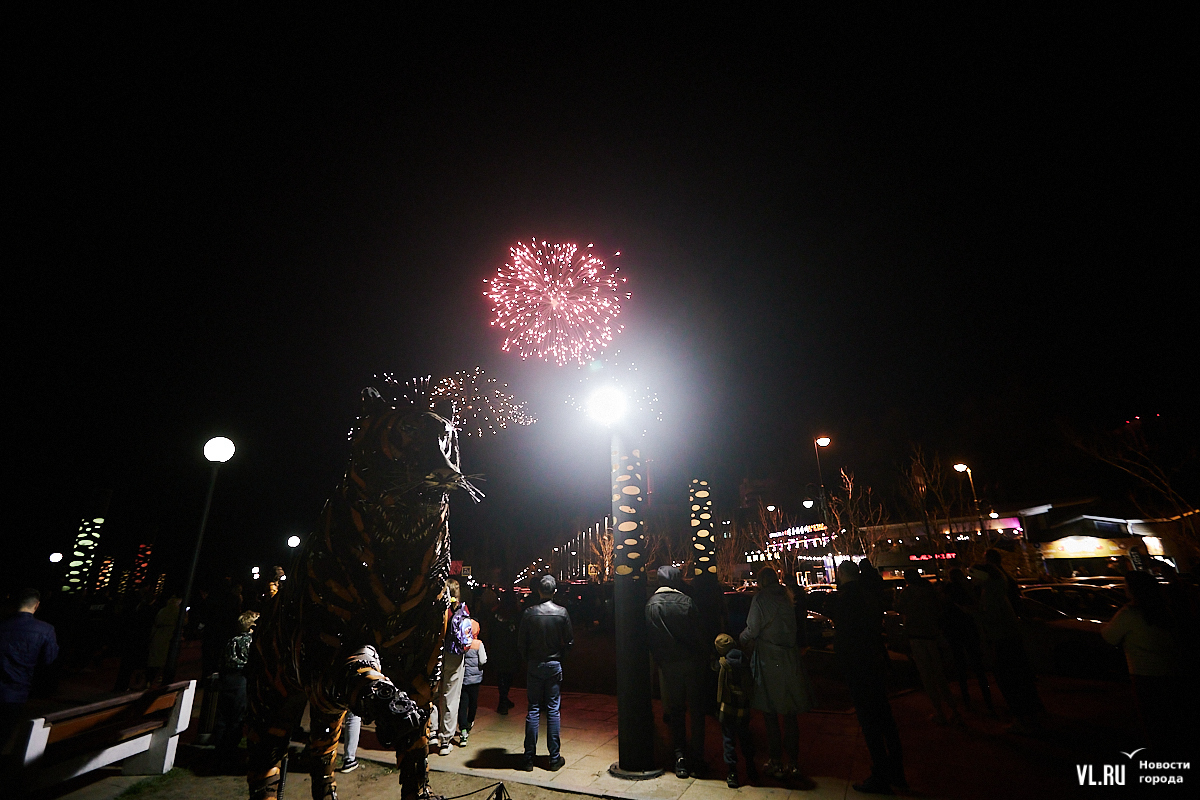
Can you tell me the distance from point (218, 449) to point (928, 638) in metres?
10.7

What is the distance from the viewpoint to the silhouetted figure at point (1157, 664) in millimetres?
4812

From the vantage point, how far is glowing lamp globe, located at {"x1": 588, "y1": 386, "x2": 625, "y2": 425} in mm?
7141

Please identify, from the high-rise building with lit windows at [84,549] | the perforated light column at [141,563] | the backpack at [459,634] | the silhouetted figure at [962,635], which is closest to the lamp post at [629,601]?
the backpack at [459,634]

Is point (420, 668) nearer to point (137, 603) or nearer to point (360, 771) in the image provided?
point (360, 771)

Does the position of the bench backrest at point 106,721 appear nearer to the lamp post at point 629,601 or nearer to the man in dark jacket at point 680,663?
the lamp post at point 629,601

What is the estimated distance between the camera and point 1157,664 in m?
4.89

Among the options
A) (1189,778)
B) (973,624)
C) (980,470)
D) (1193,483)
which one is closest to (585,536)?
(980,470)

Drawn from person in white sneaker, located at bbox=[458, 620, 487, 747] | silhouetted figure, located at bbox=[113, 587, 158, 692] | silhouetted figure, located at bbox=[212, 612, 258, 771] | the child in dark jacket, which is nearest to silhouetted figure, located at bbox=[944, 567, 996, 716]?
the child in dark jacket

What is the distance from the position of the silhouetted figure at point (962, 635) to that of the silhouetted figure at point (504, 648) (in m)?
7.04

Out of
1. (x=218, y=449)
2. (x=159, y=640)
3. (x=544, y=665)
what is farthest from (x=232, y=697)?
(x=159, y=640)

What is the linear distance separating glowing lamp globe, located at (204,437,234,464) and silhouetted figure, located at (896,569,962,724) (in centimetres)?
1018

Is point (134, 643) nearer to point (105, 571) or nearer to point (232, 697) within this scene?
point (232, 697)

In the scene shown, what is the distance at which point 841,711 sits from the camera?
816 centimetres

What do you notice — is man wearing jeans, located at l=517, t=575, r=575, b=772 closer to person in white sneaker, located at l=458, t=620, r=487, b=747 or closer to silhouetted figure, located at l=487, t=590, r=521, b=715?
person in white sneaker, located at l=458, t=620, r=487, b=747
